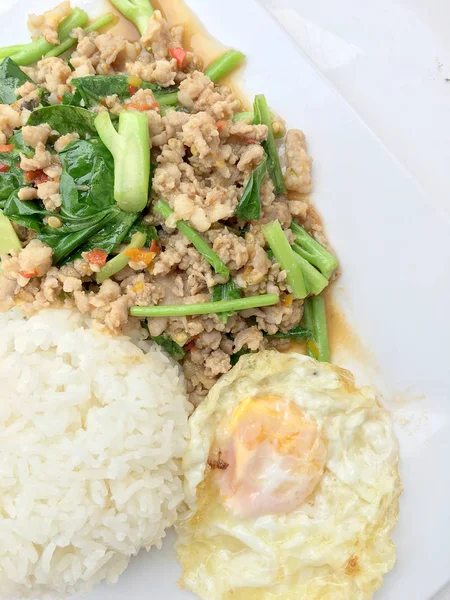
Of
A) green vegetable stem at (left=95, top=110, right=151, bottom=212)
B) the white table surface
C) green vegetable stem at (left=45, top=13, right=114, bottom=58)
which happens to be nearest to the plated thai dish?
green vegetable stem at (left=95, top=110, right=151, bottom=212)

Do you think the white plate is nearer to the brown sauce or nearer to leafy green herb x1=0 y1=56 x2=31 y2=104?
the brown sauce

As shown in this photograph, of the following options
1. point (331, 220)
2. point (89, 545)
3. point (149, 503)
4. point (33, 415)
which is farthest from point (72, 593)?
point (331, 220)

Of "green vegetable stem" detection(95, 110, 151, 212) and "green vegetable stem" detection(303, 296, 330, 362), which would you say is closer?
"green vegetable stem" detection(95, 110, 151, 212)

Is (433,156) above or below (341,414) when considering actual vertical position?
above

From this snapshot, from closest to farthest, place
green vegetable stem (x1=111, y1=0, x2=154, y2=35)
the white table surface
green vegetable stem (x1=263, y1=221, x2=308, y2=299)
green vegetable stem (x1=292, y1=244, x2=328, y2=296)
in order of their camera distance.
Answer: green vegetable stem (x1=263, y1=221, x2=308, y2=299), green vegetable stem (x1=292, y1=244, x2=328, y2=296), green vegetable stem (x1=111, y1=0, x2=154, y2=35), the white table surface

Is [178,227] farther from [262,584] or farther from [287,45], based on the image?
[262,584]

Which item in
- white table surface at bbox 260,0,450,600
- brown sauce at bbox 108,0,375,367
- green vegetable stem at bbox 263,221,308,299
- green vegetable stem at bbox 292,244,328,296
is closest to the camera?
green vegetable stem at bbox 263,221,308,299

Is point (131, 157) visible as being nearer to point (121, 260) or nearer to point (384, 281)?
point (121, 260)

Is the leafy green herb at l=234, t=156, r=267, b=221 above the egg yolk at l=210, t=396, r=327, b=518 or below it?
above
